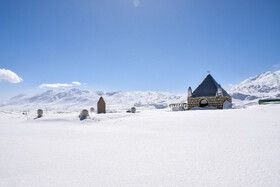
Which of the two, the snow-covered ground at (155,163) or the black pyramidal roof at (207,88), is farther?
the black pyramidal roof at (207,88)

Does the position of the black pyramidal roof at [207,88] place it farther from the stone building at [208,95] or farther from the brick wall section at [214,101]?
the brick wall section at [214,101]

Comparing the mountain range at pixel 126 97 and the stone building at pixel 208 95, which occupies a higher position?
the mountain range at pixel 126 97

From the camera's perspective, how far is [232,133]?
6.76 metres

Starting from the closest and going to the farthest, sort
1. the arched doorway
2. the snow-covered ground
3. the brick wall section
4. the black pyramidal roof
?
the snow-covered ground
the brick wall section
the black pyramidal roof
the arched doorway

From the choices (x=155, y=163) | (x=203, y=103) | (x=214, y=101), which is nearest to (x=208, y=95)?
(x=214, y=101)

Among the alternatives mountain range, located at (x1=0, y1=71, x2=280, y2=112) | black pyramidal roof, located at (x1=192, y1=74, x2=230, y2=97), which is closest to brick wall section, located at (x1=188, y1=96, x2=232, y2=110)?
black pyramidal roof, located at (x1=192, y1=74, x2=230, y2=97)

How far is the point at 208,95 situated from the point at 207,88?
133 centimetres

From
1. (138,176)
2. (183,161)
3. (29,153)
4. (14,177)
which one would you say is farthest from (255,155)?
(29,153)

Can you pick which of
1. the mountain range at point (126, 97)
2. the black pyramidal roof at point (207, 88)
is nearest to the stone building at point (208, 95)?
the black pyramidal roof at point (207, 88)

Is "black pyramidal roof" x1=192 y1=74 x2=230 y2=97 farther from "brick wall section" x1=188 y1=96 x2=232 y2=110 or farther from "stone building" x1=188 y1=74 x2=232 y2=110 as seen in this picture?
"brick wall section" x1=188 y1=96 x2=232 y2=110

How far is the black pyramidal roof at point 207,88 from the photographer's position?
67.2 ft

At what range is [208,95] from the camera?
20.3 metres

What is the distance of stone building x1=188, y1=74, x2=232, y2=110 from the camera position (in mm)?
19423

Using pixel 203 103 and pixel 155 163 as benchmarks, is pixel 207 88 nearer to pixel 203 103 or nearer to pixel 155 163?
pixel 203 103
